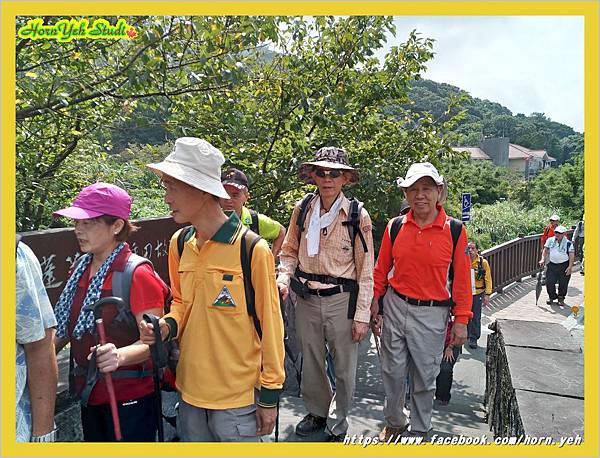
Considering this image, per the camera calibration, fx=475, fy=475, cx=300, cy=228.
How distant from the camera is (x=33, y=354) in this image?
1782mm

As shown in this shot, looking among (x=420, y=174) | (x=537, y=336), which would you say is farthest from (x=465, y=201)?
(x=420, y=174)

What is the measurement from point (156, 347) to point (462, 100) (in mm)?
5550

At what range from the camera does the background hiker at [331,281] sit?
3.09 metres

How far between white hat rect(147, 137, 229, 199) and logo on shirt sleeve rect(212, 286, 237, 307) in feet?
1.31

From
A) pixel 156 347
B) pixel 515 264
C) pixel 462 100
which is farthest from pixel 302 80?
pixel 515 264

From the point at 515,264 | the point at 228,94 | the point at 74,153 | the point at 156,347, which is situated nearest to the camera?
the point at 156,347

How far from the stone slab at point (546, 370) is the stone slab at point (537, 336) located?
0.13m

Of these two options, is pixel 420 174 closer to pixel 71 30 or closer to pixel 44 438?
pixel 44 438

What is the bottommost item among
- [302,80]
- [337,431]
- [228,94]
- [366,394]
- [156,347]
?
[366,394]

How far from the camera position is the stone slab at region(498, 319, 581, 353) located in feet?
12.5

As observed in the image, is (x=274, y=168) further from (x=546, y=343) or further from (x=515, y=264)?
(x=515, y=264)

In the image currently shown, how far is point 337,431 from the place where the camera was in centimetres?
313

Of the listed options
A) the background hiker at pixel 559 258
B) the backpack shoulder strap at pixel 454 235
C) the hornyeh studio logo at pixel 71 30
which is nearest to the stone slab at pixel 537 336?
the backpack shoulder strap at pixel 454 235

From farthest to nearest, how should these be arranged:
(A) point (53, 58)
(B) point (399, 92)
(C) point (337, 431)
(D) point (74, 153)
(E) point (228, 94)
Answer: (B) point (399, 92) → (D) point (74, 153) → (E) point (228, 94) → (A) point (53, 58) → (C) point (337, 431)
